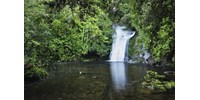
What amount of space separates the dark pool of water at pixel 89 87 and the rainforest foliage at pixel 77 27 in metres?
0.30

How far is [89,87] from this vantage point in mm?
4070

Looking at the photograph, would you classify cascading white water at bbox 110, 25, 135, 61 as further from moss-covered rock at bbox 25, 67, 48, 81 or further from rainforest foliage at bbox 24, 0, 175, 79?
moss-covered rock at bbox 25, 67, 48, 81

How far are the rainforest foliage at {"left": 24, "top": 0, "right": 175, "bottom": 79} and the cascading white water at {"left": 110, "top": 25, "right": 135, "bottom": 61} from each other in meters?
1.20

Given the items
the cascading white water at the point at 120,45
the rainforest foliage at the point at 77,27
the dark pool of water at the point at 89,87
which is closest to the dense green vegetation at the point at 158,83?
the dark pool of water at the point at 89,87

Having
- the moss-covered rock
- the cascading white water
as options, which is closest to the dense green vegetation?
the moss-covered rock

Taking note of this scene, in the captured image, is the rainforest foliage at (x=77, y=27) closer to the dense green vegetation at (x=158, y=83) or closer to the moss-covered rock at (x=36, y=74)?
the moss-covered rock at (x=36, y=74)

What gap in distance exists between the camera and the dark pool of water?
3.58 metres

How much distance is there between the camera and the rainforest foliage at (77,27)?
3426 millimetres

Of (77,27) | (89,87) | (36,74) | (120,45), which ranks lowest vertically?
(89,87)

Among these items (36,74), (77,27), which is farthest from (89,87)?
(77,27)

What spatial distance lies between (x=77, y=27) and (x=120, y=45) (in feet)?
10.1

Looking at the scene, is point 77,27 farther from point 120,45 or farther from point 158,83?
point 120,45
